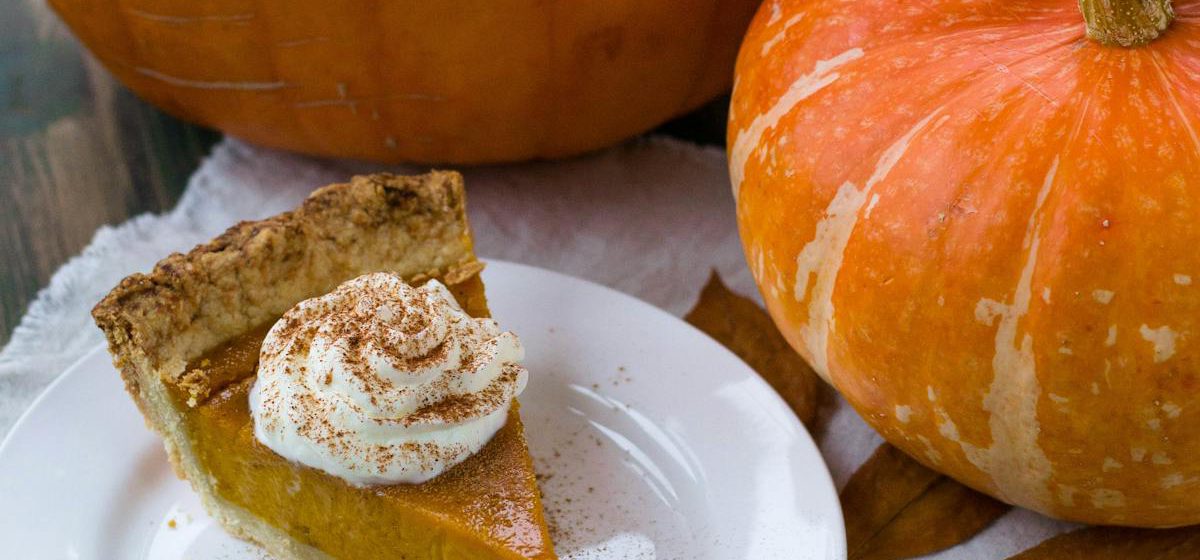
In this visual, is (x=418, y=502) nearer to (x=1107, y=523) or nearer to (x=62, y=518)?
(x=62, y=518)

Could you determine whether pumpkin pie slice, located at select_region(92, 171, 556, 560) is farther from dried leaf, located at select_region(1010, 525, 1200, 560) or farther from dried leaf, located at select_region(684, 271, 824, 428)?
dried leaf, located at select_region(1010, 525, 1200, 560)

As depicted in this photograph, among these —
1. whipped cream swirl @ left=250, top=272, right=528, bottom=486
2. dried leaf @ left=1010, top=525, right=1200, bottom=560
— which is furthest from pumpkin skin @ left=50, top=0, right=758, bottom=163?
dried leaf @ left=1010, top=525, right=1200, bottom=560

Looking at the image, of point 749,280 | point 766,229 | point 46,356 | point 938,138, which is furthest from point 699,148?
point 46,356

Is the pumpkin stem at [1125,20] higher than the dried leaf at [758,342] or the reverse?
higher

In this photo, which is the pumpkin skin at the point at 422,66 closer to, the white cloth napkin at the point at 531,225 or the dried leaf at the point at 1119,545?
the white cloth napkin at the point at 531,225

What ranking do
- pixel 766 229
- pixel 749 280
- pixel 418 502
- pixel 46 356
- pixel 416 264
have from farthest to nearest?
pixel 749 280, pixel 46 356, pixel 416 264, pixel 766 229, pixel 418 502

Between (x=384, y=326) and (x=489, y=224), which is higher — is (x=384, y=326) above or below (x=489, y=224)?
above

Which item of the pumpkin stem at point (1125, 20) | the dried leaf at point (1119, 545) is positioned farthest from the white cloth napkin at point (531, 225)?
the pumpkin stem at point (1125, 20)
